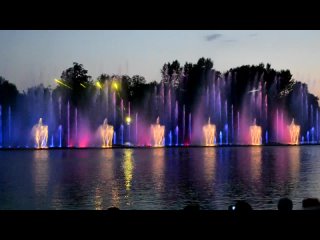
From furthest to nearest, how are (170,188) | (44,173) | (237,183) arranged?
1. (44,173)
2. (237,183)
3. (170,188)

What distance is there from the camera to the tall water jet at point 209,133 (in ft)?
154

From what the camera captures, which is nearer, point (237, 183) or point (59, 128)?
point (237, 183)

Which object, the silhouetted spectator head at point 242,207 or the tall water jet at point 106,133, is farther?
the tall water jet at point 106,133

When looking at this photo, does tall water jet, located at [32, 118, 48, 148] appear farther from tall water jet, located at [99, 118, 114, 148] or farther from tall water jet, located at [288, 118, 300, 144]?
tall water jet, located at [288, 118, 300, 144]

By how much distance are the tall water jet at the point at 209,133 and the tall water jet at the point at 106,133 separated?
7.88 meters

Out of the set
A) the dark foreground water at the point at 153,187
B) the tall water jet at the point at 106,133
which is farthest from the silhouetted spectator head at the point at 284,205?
the tall water jet at the point at 106,133

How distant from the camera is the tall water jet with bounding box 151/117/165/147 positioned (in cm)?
4712

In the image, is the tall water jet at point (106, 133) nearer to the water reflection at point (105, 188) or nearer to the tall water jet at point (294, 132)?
the tall water jet at point (294, 132)

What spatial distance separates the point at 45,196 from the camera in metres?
12.3

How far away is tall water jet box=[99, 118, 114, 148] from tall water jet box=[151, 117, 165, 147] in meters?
3.63

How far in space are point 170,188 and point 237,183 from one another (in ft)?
7.06
